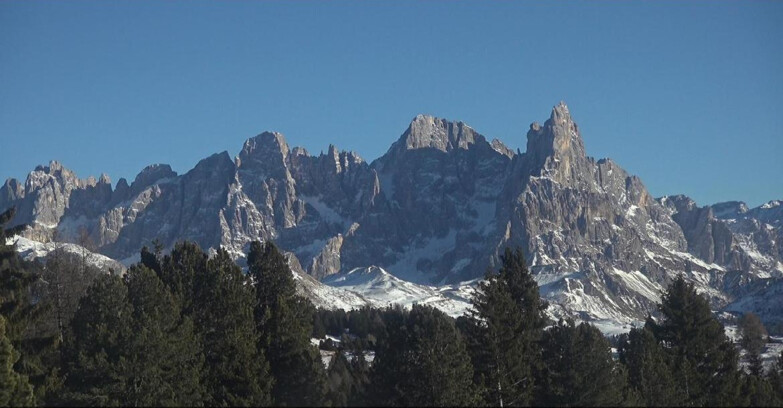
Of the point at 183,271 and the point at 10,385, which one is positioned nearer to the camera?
the point at 10,385

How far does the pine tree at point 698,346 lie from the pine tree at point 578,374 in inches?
462

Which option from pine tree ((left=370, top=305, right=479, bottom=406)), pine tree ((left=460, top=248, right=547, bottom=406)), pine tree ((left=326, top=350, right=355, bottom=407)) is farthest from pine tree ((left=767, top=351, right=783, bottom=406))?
pine tree ((left=326, top=350, right=355, bottom=407))

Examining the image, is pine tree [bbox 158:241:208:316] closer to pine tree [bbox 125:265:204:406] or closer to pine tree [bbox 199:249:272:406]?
pine tree [bbox 199:249:272:406]

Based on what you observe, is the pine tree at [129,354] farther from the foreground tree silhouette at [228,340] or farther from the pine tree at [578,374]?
the pine tree at [578,374]

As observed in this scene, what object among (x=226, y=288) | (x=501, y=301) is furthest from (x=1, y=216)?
(x=501, y=301)

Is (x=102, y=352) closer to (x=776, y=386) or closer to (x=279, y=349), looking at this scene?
(x=279, y=349)

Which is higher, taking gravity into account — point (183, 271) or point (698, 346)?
point (183, 271)

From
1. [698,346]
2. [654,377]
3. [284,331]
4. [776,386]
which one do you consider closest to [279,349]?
[284,331]

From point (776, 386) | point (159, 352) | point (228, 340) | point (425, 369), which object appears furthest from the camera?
point (776, 386)

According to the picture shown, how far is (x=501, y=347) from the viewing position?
62.3 m

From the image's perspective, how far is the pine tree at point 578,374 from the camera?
6071cm

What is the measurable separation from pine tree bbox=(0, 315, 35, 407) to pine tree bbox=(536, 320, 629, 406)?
107 feet

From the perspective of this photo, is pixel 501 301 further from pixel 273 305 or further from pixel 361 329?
pixel 361 329

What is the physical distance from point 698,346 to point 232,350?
38.6 m
